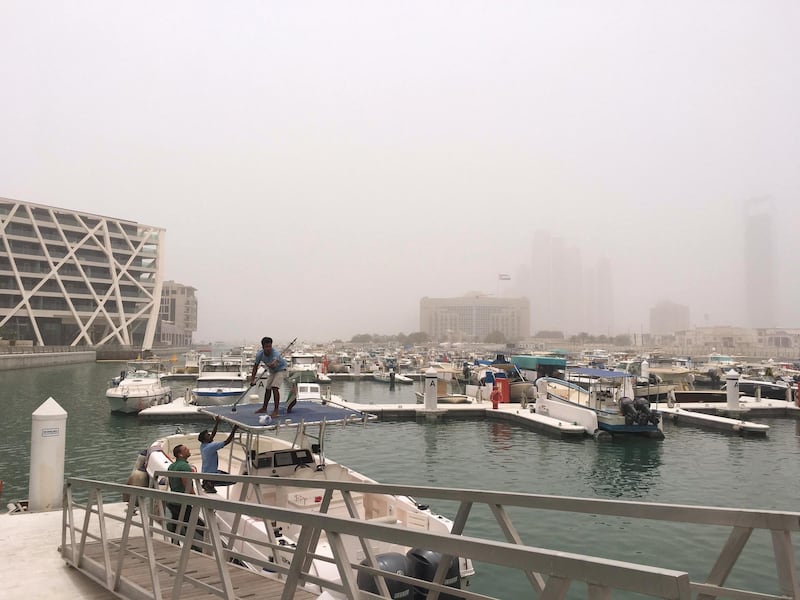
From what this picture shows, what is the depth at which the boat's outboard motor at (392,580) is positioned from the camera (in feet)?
19.1

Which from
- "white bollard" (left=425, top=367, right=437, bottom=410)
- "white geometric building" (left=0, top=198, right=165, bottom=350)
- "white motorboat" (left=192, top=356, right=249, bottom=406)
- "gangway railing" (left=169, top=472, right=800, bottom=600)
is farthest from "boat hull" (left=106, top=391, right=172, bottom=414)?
"white geometric building" (left=0, top=198, right=165, bottom=350)

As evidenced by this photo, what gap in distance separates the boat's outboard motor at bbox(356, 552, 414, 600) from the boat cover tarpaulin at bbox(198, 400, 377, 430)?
15.1 feet

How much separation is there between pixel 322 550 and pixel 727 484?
16.3 m

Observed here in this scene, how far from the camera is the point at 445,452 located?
2409 centimetres

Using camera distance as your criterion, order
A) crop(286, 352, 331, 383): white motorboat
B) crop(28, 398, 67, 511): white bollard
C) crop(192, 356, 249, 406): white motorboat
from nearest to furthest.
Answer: crop(28, 398, 67, 511): white bollard, crop(192, 356, 249, 406): white motorboat, crop(286, 352, 331, 383): white motorboat

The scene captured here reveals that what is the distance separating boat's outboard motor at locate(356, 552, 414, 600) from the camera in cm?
581

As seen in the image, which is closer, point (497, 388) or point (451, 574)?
point (451, 574)

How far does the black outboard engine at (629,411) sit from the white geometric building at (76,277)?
333ft

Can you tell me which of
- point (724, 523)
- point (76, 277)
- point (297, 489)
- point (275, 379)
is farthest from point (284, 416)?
point (76, 277)

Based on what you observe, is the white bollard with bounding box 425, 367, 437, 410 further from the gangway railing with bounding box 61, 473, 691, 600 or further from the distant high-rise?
the distant high-rise

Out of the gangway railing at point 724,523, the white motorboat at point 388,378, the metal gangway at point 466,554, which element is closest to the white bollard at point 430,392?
the white motorboat at point 388,378

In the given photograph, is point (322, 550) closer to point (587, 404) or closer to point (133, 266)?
point (587, 404)

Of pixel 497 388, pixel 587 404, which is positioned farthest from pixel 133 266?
pixel 587 404

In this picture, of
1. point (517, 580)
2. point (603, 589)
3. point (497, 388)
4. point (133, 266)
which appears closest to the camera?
point (603, 589)
